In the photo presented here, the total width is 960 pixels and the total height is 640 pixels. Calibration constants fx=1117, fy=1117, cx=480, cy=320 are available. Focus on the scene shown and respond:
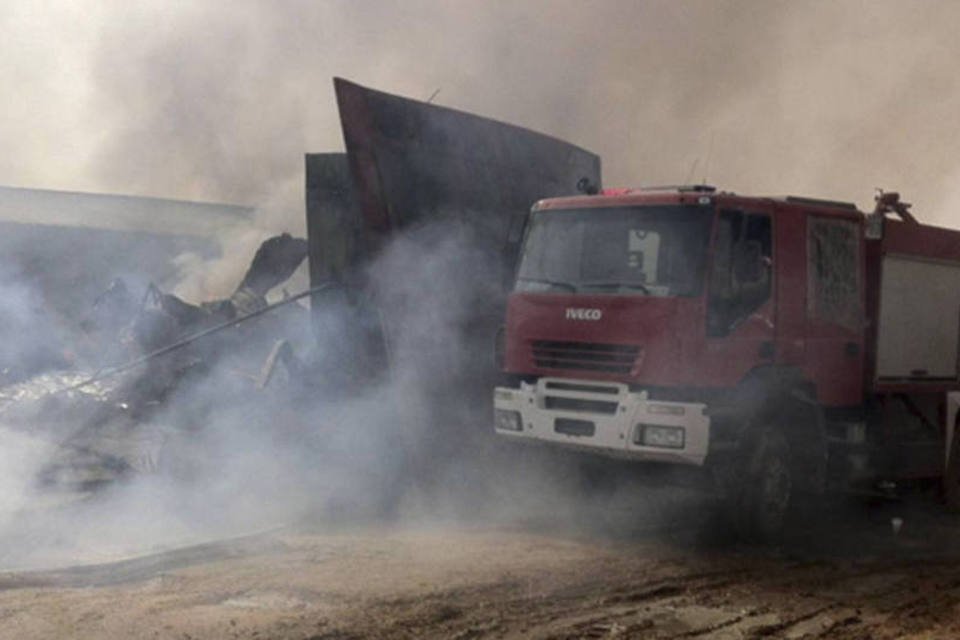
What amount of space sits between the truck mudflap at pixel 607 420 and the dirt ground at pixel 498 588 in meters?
0.76

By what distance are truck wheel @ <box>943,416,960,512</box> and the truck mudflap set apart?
3771 mm

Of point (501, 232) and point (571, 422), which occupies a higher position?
point (501, 232)

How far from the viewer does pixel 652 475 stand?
8.74m

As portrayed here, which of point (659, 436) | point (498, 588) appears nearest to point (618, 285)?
point (659, 436)

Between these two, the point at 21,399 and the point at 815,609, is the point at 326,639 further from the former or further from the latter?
the point at 21,399

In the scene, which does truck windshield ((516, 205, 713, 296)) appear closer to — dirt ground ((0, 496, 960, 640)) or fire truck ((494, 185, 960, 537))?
fire truck ((494, 185, 960, 537))

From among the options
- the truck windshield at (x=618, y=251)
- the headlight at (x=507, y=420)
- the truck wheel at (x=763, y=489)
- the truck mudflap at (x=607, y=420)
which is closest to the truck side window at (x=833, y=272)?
the truck wheel at (x=763, y=489)

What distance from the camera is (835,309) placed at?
9219 millimetres

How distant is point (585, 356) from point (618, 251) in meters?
0.83

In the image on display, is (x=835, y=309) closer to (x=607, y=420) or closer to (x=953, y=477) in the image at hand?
(x=607, y=420)

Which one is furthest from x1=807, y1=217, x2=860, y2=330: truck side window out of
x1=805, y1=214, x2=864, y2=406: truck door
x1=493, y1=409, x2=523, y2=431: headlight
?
x1=493, y1=409, x2=523, y2=431: headlight

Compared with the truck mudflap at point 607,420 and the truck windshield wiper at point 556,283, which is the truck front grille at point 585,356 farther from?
the truck windshield wiper at point 556,283

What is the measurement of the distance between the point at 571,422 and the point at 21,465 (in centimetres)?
465

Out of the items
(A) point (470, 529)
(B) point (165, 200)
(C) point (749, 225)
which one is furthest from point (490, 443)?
(B) point (165, 200)
